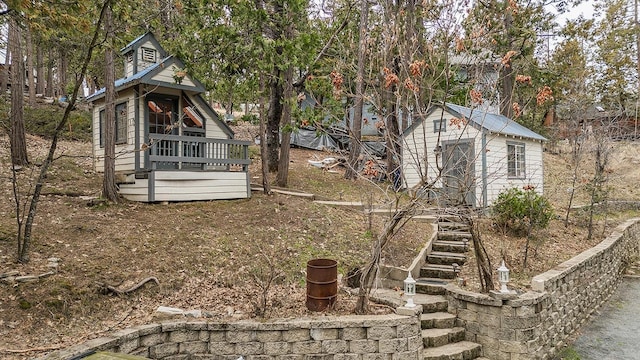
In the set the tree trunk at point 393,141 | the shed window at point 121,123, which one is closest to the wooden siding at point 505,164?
the tree trunk at point 393,141

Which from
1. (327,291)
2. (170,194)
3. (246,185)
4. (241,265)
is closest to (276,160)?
(246,185)

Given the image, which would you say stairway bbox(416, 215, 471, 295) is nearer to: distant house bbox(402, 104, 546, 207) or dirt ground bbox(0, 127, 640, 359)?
dirt ground bbox(0, 127, 640, 359)

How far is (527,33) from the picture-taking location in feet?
Result: 43.6

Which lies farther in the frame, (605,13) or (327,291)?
(605,13)

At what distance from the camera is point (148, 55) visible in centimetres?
951

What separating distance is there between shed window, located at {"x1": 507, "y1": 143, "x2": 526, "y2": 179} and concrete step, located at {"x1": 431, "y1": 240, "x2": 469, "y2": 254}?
497cm

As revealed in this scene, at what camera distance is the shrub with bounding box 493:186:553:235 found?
337 inches

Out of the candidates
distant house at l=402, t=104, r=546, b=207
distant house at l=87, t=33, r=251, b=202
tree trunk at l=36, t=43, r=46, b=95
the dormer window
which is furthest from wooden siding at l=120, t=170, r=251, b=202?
tree trunk at l=36, t=43, r=46, b=95

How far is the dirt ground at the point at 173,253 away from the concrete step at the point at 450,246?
12.9 inches

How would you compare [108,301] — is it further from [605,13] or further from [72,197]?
[605,13]

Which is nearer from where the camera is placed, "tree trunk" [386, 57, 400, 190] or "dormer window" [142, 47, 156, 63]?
"tree trunk" [386, 57, 400, 190]

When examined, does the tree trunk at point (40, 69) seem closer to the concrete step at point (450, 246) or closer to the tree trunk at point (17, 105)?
the tree trunk at point (17, 105)

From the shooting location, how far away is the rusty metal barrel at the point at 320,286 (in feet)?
15.2

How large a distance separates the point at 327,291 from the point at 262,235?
2.69 metres
